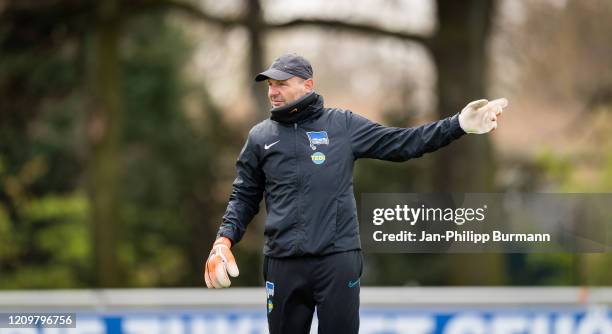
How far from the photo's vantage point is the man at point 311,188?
4629 mm

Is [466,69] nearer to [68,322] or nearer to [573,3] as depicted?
[573,3]

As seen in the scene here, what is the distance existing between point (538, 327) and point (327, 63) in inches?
501

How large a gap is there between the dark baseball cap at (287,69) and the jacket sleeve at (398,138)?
313mm

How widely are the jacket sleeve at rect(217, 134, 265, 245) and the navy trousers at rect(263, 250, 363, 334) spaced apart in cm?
24

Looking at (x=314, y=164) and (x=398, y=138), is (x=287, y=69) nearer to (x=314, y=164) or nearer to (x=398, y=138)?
(x=314, y=164)

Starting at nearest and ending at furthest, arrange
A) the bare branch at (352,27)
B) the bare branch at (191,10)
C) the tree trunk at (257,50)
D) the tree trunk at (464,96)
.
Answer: the tree trunk at (464,96), the bare branch at (352,27), the tree trunk at (257,50), the bare branch at (191,10)

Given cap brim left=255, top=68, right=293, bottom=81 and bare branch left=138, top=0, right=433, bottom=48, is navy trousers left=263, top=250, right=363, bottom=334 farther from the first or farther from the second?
bare branch left=138, top=0, right=433, bottom=48

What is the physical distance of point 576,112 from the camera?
19.0 m

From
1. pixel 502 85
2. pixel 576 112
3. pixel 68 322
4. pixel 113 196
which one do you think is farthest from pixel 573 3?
pixel 68 322

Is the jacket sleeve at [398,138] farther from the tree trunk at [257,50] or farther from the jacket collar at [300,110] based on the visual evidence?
the tree trunk at [257,50]

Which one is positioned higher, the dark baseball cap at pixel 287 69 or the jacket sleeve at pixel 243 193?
the dark baseball cap at pixel 287 69

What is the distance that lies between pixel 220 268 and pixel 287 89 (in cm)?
88

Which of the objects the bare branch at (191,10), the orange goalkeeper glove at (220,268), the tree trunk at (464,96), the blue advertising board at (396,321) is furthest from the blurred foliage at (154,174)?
the orange goalkeeper glove at (220,268)

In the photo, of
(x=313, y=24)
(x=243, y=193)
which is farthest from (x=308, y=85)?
(x=313, y=24)
